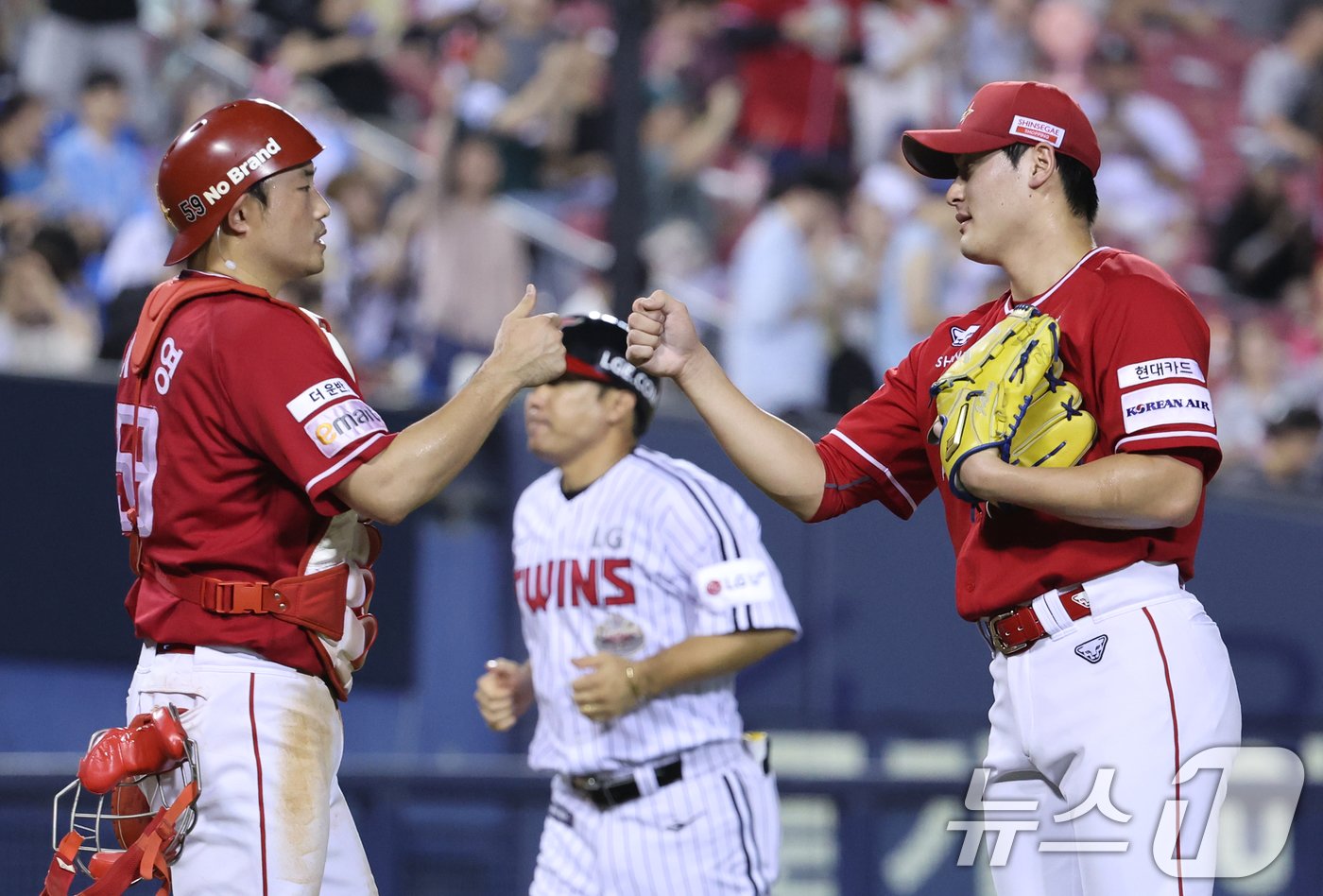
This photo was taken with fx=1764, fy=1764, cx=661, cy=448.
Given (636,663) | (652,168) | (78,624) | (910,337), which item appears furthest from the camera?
(652,168)

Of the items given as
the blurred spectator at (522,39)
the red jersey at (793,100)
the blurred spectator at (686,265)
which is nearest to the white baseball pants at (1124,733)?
the blurred spectator at (686,265)

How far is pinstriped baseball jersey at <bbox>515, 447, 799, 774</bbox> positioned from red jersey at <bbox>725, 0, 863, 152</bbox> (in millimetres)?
5337

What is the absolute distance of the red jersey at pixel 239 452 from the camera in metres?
3.45

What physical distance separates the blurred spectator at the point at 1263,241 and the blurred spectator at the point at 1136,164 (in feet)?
0.85

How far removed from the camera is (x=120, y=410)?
144 inches

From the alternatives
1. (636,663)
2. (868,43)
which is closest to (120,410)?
(636,663)

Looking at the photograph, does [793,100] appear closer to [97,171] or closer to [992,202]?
[97,171]

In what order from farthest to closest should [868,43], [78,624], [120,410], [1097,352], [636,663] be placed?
[868,43] < [78,624] < [636,663] < [120,410] < [1097,352]

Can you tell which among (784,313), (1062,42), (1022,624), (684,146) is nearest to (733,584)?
(1022,624)

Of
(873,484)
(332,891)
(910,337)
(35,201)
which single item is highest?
(35,201)

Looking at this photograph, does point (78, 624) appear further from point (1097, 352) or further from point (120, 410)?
point (1097, 352)

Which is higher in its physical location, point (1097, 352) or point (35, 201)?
point (35, 201)

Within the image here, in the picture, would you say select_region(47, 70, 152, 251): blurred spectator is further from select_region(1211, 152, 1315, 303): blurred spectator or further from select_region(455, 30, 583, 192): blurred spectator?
select_region(1211, 152, 1315, 303): blurred spectator

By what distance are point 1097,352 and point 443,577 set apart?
4.04 m
